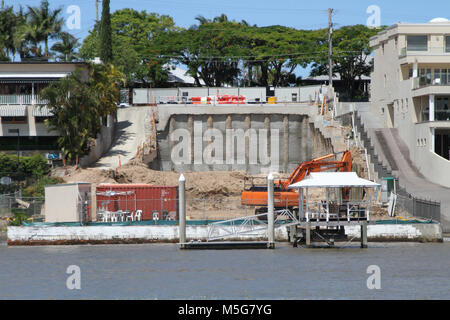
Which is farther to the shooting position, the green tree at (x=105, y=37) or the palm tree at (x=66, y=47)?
the palm tree at (x=66, y=47)

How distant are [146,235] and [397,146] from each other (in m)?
29.1

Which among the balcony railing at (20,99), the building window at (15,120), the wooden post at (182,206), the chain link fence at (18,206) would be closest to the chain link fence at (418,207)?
the wooden post at (182,206)

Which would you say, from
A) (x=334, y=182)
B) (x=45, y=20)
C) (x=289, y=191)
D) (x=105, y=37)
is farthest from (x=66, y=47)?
(x=334, y=182)

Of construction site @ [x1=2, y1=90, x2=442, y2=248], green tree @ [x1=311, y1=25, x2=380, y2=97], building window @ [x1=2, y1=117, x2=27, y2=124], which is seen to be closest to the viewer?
construction site @ [x1=2, y1=90, x2=442, y2=248]

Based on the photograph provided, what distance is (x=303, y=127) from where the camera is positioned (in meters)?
84.5

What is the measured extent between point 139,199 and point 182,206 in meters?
10.1

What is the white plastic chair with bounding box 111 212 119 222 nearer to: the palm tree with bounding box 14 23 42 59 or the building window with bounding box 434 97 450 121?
the building window with bounding box 434 97 450 121

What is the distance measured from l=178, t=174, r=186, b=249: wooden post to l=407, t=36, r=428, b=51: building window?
1352 inches

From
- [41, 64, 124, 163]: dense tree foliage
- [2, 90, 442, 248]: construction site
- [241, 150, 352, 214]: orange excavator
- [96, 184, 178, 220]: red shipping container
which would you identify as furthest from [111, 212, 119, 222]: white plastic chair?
[41, 64, 124, 163]: dense tree foliage

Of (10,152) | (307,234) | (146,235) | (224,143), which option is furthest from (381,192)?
(10,152)

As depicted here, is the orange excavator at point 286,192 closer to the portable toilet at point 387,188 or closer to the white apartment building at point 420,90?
the portable toilet at point 387,188

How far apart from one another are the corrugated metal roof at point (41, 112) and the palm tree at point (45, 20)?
103 ft

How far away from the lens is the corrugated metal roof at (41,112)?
75.3 metres

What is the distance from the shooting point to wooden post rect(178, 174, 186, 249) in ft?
165
